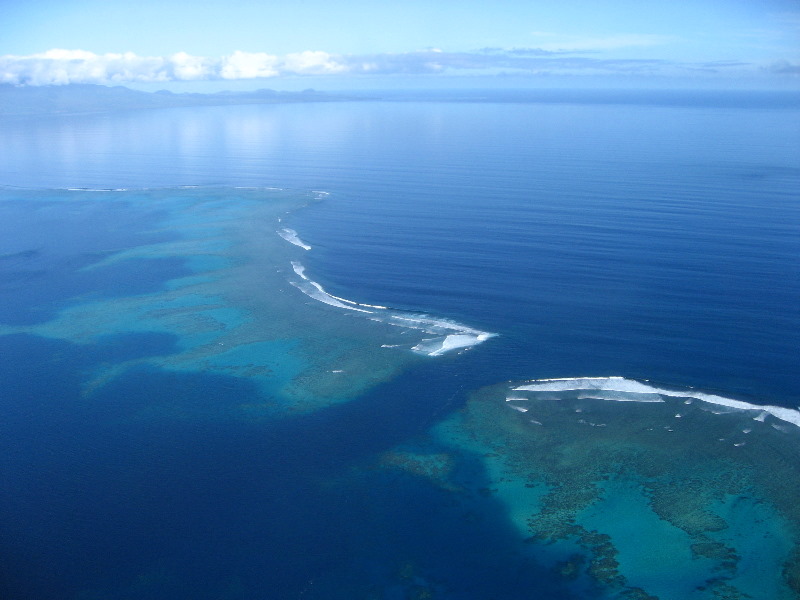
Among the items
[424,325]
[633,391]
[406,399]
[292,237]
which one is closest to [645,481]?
[633,391]

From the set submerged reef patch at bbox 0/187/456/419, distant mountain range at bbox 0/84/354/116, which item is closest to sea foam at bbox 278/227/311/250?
submerged reef patch at bbox 0/187/456/419

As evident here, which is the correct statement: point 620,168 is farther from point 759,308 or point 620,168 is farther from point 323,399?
point 323,399

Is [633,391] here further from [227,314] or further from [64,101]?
[64,101]

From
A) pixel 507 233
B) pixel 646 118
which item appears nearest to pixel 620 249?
pixel 507 233

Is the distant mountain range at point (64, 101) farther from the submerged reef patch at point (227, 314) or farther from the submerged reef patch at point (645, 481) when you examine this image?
the submerged reef patch at point (645, 481)

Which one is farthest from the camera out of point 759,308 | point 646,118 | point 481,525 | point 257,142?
point 646,118

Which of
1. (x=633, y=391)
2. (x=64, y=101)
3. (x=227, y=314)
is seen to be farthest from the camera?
(x=64, y=101)

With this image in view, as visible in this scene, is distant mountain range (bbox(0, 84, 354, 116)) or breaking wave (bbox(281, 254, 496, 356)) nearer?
breaking wave (bbox(281, 254, 496, 356))

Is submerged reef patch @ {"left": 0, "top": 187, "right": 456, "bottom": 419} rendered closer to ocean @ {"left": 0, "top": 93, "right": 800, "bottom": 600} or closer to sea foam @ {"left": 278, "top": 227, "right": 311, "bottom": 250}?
sea foam @ {"left": 278, "top": 227, "right": 311, "bottom": 250}
